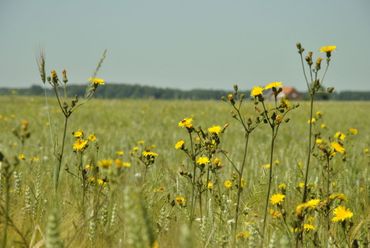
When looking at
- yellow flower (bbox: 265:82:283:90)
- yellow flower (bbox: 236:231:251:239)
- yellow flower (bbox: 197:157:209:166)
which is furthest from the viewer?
yellow flower (bbox: 197:157:209:166)

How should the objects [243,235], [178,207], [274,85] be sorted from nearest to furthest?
[243,235], [274,85], [178,207]

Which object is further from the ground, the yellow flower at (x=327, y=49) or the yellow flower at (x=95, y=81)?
the yellow flower at (x=327, y=49)

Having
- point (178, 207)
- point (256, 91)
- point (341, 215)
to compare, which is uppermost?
point (256, 91)

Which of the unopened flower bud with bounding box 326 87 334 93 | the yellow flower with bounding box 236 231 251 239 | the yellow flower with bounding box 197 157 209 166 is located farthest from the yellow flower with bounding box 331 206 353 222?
the yellow flower with bounding box 197 157 209 166

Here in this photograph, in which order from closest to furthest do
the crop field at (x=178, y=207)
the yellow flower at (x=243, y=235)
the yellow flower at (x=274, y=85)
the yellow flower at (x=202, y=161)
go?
the crop field at (x=178, y=207)
the yellow flower at (x=243, y=235)
the yellow flower at (x=274, y=85)
the yellow flower at (x=202, y=161)

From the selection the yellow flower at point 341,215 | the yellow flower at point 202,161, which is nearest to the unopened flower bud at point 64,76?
the yellow flower at point 202,161

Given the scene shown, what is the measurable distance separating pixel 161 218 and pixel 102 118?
Result: 10397mm

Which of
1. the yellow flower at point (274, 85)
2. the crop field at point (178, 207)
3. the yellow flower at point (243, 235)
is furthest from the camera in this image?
the yellow flower at point (274, 85)

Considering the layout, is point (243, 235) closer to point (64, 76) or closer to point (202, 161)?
point (202, 161)

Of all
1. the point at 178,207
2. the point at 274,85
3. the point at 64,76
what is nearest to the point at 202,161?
the point at 178,207

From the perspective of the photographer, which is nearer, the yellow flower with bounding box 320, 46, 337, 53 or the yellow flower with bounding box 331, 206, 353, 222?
the yellow flower with bounding box 331, 206, 353, 222

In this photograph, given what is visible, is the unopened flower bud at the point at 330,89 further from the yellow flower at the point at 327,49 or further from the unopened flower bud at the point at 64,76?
the unopened flower bud at the point at 64,76

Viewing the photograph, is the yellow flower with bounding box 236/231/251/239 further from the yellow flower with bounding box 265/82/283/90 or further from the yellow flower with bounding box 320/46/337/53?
the yellow flower with bounding box 320/46/337/53

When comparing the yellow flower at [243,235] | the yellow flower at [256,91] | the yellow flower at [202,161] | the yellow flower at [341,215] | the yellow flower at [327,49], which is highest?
the yellow flower at [327,49]
